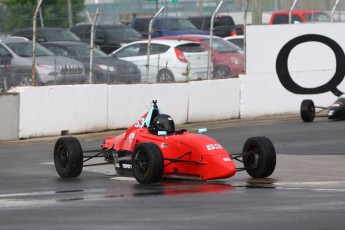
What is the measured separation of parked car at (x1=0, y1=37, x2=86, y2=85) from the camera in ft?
83.7

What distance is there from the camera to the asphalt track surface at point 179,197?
1094 cm

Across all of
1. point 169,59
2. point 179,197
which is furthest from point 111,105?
point 179,197

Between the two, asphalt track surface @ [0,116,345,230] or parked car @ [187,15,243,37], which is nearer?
asphalt track surface @ [0,116,345,230]

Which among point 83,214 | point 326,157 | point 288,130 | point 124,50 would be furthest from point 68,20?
point 83,214

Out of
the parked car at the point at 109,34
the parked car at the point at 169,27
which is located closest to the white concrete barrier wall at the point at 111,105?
the parked car at the point at 109,34

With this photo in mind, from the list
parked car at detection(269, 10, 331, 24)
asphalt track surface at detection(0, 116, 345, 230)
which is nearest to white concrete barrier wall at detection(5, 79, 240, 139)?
asphalt track surface at detection(0, 116, 345, 230)

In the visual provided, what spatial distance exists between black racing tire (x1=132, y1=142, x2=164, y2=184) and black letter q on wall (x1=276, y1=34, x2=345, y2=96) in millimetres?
13802

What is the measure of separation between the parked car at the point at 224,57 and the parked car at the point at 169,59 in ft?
1.24

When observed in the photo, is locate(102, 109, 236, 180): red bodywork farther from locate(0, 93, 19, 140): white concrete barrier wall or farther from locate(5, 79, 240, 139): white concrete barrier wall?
locate(5, 79, 240, 139): white concrete barrier wall

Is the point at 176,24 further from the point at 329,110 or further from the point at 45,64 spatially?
the point at 329,110

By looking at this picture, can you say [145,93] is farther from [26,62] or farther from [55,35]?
[55,35]

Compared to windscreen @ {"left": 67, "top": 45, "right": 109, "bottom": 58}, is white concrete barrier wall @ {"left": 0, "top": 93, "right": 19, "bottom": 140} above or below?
below

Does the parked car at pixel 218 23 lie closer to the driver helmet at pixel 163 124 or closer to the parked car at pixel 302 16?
the parked car at pixel 302 16

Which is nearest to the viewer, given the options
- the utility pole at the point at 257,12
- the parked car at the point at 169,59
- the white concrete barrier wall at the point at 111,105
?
the white concrete barrier wall at the point at 111,105
